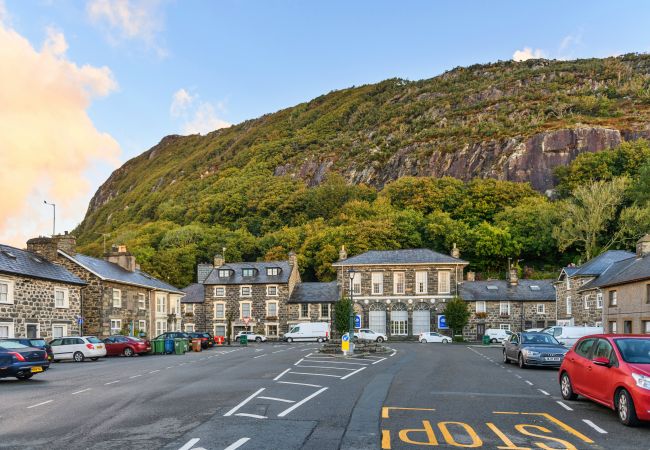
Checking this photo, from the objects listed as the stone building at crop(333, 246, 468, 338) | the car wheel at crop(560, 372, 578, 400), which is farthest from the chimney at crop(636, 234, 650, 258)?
the car wheel at crop(560, 372, 578, 400)

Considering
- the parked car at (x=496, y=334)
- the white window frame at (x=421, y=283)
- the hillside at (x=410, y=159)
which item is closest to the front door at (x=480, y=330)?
the parked car at (x=496, y=334)

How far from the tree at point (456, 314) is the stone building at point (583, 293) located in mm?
10964

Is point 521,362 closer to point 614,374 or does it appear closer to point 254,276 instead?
point 614,374

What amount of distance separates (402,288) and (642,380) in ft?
183

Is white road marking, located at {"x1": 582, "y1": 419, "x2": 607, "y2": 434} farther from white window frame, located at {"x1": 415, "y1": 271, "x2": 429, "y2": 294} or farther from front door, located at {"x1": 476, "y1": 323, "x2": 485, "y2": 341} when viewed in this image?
white window frame, located at {"x1": 415, "y1": 271, "x2": 429, "y2": 294}

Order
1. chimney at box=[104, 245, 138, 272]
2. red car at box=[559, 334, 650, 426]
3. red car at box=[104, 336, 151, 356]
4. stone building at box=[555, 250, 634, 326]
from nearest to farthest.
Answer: red car at box=[559, 334, 650, 426] < red car at box=[104, 336, 151, 356] < stone building at box=[555, 250, 634, 326] < chimney at box=[104, 245, 138, 272]

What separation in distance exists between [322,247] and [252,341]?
25878 mm

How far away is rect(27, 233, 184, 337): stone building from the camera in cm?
4547

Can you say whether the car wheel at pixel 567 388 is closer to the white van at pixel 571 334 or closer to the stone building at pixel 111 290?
the white van at pixel 571 334

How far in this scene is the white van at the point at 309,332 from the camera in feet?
205

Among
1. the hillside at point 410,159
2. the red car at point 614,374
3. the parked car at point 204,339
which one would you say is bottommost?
the parked car at point 204,339

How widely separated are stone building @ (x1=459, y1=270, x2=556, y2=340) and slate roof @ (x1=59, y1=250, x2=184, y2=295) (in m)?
29.9

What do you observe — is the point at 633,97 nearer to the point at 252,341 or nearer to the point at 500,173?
the point at 500,173

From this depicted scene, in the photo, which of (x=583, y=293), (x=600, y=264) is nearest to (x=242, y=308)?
(x=583, y=293)
